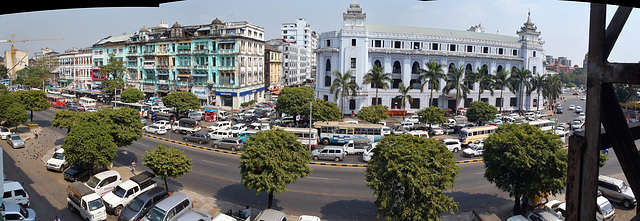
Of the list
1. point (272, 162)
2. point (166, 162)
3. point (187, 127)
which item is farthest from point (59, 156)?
point (272, 162)

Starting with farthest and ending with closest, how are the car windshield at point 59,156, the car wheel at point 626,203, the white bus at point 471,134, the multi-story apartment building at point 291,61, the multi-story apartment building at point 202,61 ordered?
1. the multi-story apartment building at point 291,61
2. the multi-story apartment building at point 202,61
3. the white bus at point 471,134
4. the car windshield at point 59,156
5. the car wheel at point 626,203

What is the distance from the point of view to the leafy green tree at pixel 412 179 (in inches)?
554

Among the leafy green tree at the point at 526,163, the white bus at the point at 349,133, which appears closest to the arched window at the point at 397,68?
the white bus at the point at 349,133

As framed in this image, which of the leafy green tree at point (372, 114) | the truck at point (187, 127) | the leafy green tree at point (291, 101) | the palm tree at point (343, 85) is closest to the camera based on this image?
the truck at point (187, 127)

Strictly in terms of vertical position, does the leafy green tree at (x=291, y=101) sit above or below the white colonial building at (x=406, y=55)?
below

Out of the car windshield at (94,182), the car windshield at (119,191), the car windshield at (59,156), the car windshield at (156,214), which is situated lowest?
the car windshield at (156,214)

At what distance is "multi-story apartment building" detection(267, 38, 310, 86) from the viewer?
88.4 meters

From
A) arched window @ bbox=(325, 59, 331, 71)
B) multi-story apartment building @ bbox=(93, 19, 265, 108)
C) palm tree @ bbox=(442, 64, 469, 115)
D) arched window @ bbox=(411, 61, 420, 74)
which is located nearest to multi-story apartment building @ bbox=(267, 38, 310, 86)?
multi-story apartment building @ bbox=(93, 19, 265, 108)

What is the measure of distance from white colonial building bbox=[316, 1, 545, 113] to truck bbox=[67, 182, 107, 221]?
3743cm

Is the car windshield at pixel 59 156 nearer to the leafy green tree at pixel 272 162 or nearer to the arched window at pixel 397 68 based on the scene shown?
the leafy green tree at pixel 272 162

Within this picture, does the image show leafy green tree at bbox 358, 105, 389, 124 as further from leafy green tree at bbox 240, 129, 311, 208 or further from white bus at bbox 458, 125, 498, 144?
leafy green tree at bbox 240, 129, 311, 208

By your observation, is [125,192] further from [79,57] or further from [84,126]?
[79,57]

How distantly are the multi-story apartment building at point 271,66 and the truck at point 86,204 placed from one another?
58091 mm

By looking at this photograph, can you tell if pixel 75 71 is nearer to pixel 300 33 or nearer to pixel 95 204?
pixel 300 33
